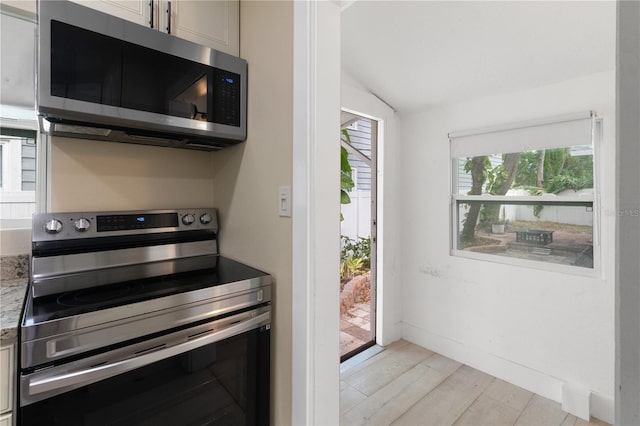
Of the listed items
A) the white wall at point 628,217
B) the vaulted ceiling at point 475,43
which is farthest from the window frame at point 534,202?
the white wall at point 628,217

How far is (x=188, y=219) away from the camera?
5.27 ft

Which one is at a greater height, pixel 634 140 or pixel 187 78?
pixel 187 78

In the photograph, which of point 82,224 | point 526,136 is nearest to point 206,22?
point 82,224

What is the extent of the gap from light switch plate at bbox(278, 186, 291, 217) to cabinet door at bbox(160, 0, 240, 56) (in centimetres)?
78

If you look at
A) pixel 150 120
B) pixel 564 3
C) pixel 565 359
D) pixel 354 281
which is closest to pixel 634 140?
pixel 150 120

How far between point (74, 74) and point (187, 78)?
1.24ft

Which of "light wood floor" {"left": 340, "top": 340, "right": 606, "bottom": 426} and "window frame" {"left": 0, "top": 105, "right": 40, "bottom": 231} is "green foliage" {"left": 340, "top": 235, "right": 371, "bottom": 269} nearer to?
"light wood floor" {"left": 340, "top": 340, "right": 606, "bottom": 426}

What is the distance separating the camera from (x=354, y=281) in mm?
3498

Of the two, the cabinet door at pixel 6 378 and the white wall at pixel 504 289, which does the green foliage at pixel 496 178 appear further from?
the cabinet door at pixel 6 378

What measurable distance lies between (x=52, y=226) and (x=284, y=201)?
0.92 m

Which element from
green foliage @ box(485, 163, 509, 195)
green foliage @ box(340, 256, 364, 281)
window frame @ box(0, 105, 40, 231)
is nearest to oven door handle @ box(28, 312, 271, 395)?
window frame @ box(0, 105, 40, 231)

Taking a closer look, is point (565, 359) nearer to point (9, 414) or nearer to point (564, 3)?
point (564, 3)

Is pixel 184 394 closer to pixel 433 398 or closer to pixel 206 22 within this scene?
pixel 206 22

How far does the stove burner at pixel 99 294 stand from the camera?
99 cm
